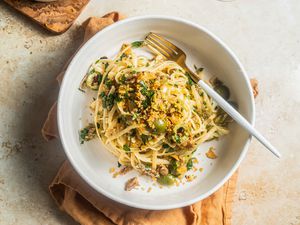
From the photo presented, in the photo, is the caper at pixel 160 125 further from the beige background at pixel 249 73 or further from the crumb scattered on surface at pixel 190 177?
the beige background at pixel 249 73

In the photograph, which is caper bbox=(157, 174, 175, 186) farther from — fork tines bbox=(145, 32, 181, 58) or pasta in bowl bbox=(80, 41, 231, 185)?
fork tines bbox=(145, 32, 181, 58)

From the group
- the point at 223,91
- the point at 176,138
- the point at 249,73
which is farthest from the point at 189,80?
the point at 249,73

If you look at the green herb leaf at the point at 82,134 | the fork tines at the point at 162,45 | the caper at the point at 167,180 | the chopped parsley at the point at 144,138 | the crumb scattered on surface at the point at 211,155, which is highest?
the fork tines at the point at 162,45

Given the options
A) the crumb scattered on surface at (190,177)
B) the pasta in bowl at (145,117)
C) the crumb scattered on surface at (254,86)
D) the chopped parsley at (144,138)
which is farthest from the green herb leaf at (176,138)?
the crumb scattered on surface at (254,86)

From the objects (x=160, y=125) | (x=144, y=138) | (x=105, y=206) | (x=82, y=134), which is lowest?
(x=105, y=206)

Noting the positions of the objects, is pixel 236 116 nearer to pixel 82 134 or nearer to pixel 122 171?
pixel 122 171

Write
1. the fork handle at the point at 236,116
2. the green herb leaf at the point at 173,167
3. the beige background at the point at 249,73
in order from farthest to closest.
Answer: the beige background at the point at 249,73
the green herb leaf at the point at 173,167
the fork handle at the point at 236,116

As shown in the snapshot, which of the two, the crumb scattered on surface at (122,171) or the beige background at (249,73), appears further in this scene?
the beige background at (249,73)
